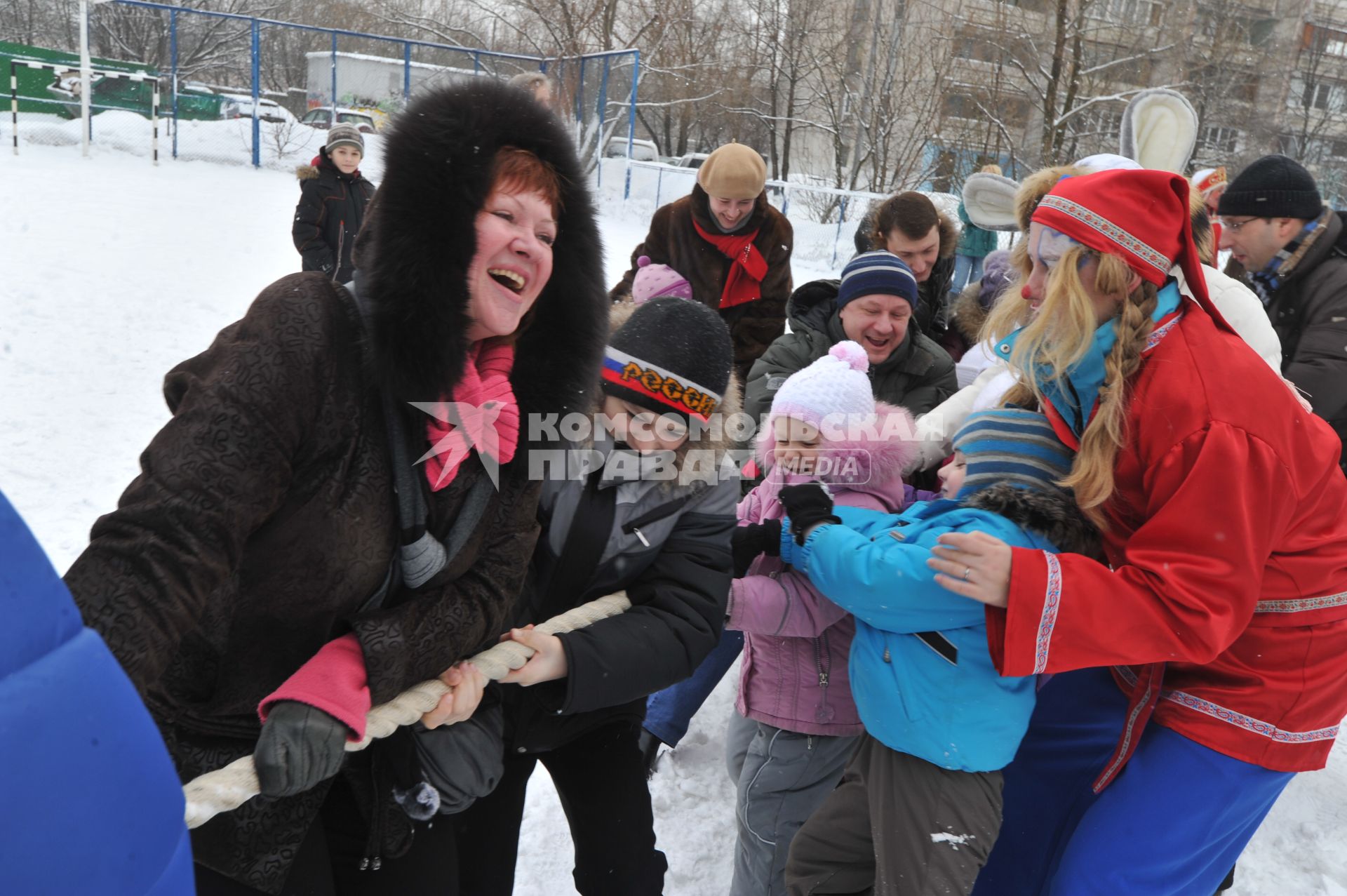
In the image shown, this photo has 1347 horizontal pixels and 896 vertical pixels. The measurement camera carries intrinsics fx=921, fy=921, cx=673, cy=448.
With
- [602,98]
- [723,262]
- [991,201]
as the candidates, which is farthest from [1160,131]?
[602,98]

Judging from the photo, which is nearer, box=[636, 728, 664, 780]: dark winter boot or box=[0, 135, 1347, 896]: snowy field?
box=[0, 135, 1347, 896]: snowy field

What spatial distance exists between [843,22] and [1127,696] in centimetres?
2268

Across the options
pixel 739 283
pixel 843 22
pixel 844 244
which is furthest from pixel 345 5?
pixel 739 283

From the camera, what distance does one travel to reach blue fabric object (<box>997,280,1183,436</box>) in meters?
1.84

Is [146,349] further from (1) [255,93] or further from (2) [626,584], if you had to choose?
(1) [255,93]

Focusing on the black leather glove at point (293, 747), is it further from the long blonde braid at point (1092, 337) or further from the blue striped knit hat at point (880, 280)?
the blue striped knit hat at point (880, 280)

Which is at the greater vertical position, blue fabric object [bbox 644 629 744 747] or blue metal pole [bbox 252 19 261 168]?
blue metal pole [bbox 252 19 261 168]

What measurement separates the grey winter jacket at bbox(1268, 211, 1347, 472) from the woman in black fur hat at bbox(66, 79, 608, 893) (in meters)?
3.11

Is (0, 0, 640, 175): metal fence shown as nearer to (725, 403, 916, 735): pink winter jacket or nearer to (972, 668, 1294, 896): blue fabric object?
(725, 403, 916, 735): pink winter jacket

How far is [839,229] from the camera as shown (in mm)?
16719

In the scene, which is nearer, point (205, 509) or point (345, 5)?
point (205, 509)

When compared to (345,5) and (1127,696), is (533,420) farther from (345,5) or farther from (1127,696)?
(345,5)

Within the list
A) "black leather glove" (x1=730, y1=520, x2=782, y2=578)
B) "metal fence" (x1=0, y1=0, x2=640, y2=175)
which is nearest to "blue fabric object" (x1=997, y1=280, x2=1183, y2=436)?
"black leather glove" (x1=730, y1=520, x2=782, y2=578)

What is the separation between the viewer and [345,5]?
965 inches
